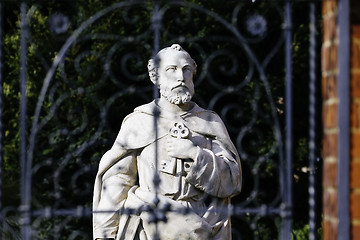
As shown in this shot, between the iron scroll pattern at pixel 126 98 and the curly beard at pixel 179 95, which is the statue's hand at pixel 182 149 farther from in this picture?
the iron scroll pattern at pixel 126 98

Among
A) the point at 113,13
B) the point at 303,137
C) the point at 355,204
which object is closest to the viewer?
the point at 355,204

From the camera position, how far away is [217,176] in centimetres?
689

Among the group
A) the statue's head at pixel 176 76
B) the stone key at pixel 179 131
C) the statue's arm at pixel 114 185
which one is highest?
the statue's head at pixel 176 76

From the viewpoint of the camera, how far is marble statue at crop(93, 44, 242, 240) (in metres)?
6.82

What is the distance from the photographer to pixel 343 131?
3.81 metres

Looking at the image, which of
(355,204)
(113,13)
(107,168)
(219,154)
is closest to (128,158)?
(107,168)

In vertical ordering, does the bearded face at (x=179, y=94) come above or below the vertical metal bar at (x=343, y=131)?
above

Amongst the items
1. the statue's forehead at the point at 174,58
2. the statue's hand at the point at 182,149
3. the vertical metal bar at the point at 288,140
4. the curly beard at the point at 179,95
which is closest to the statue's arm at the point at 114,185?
the statue's hand at the point at 182,149

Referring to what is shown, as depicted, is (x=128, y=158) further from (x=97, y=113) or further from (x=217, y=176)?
(x=97, y=113)

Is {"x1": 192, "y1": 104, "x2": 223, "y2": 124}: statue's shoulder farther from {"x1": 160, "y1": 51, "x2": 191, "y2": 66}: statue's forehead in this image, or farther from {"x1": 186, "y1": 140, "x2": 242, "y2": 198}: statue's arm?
{"x1": 160, "y1": 51, "x2": 191, "y2": 66}: statue's forehead

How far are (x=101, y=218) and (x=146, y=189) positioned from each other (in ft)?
1.26

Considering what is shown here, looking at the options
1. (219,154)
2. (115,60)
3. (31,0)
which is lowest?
(219,154)

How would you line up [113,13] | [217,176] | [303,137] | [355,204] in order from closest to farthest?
[355,204] < [217,176] < [113,13] < [303,137]

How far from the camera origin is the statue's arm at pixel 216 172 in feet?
22.4
